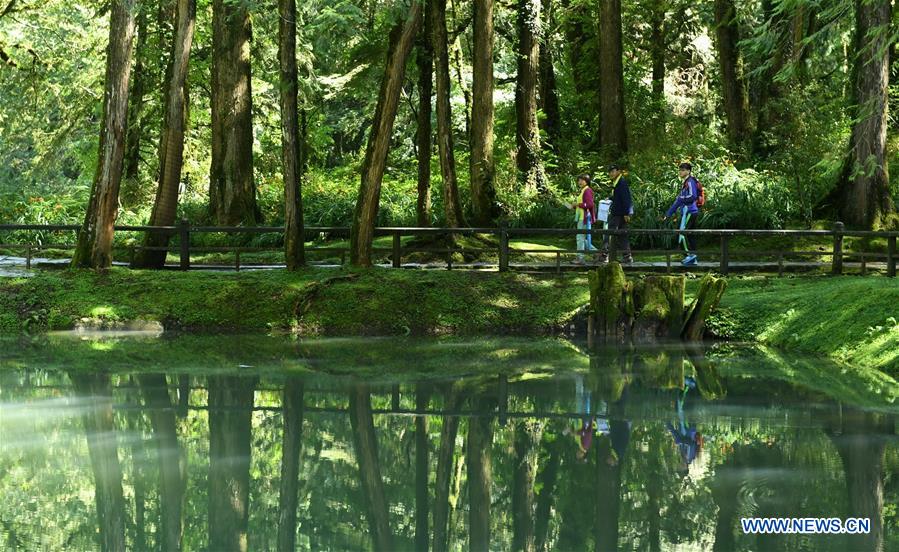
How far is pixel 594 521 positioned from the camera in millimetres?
8852

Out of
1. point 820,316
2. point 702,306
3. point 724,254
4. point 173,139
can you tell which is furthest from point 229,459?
point 173,139

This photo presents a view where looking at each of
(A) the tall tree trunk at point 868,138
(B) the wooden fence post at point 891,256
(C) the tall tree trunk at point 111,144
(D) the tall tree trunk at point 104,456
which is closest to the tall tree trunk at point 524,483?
(D) the tall tree trunk at point 104,456

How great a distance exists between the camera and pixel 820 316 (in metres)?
19.2

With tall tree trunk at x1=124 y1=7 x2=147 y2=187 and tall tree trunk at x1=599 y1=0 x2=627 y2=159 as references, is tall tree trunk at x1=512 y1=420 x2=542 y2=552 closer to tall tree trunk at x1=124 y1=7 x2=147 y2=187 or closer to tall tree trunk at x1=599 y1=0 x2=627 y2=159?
tall tree trunk at x1=599 y1=0 x2=627 y2=159

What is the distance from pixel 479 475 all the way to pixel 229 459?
235 centimetres

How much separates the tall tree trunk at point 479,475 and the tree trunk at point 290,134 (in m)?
9.41

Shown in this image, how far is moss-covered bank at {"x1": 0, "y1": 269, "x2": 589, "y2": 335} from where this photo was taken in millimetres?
21094

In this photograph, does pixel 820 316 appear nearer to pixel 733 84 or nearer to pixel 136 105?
pixel 733 84

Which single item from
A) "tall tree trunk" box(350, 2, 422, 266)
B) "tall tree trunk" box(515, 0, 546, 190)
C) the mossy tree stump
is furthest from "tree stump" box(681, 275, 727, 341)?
"tall tree trunk" box(515, 0, 546, 190)

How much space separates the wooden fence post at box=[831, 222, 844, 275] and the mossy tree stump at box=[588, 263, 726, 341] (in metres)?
3.61

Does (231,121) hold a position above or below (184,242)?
above

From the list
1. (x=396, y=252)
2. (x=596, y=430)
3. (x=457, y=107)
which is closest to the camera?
(x=596, y=430)

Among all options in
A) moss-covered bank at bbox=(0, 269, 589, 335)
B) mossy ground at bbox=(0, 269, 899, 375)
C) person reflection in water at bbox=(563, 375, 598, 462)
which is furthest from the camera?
moss-covered bank at bbox=(0, 269, 589, 335)

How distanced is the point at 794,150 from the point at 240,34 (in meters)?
14.5
